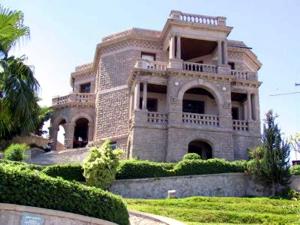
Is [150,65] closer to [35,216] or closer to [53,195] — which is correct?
[53,195]

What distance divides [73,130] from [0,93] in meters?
27.4

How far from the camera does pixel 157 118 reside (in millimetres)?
34188

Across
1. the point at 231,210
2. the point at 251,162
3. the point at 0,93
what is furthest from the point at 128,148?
the point at 0,93

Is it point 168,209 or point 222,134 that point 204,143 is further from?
point 168,209

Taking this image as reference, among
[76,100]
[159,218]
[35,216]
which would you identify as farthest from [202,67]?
[35,216]

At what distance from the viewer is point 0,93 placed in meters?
14.8

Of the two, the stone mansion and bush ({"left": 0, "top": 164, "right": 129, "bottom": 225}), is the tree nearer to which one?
the stone mansion

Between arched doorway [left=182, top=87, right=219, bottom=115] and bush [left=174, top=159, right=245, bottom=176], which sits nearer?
bush [left=174, top=159, right=245, bottom=176]

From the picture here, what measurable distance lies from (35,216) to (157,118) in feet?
72.1

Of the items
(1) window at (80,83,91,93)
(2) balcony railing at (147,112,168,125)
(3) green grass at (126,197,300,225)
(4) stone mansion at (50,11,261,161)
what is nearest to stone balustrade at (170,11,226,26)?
(4) stone mansion at (50,11,261,161)

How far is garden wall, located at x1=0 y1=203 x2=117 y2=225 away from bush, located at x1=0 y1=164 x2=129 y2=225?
0.16 meters

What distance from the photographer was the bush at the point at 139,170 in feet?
90.1

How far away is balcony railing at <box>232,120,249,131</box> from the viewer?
35.0 metres

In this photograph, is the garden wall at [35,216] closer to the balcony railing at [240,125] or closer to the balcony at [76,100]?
the balcony railing at [240,125]
